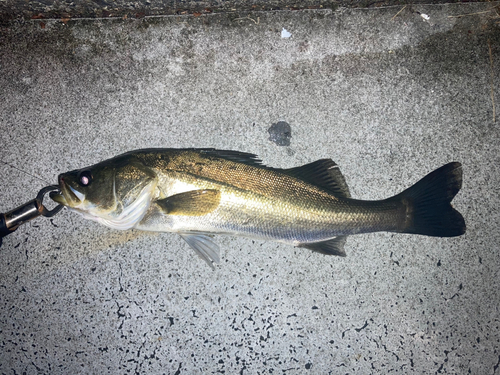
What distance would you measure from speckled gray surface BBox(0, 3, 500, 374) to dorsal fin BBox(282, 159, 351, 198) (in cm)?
40

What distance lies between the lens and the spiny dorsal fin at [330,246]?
8.22ft

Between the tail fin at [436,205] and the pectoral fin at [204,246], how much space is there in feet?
5.43

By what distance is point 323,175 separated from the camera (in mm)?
2416

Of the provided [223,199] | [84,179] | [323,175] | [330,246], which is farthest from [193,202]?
[330,246]

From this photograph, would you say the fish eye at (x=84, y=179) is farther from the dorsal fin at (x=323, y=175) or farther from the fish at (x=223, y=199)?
the dorsal fin at (x=323, y=175)

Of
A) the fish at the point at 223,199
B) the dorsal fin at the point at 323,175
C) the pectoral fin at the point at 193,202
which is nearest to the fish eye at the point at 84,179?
the fish at the point at 223,199

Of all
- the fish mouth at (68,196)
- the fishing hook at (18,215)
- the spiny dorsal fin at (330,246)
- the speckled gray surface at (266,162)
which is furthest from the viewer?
the speckled gray surface at (266,162)

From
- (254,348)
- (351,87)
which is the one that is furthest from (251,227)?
(351,87)

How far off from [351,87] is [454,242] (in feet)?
5.99

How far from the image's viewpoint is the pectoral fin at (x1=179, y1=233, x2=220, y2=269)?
98.8 inches

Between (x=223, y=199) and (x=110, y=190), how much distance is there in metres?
0.90

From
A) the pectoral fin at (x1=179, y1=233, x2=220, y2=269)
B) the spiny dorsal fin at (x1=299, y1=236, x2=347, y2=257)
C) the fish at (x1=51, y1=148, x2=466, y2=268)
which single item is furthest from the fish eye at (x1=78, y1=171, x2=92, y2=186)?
the spiny dorsal fin at (x1=299, y1=236, x2=347, y2=257)

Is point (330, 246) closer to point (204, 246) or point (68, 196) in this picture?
point (204, 246)

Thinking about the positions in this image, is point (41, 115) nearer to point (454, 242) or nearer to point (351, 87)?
point (351, 87)
